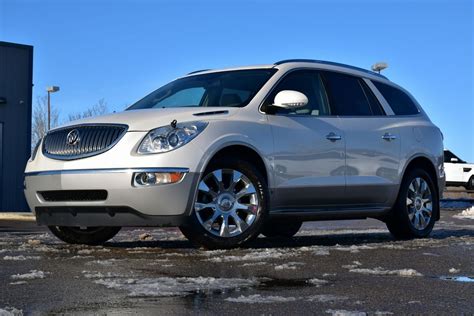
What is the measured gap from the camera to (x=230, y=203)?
6543 millimetres

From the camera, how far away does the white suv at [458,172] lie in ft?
111

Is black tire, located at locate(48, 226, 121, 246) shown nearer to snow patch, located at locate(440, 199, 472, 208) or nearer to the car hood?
the car hood

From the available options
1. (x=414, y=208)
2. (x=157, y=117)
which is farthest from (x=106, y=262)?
(x=414, y=208)

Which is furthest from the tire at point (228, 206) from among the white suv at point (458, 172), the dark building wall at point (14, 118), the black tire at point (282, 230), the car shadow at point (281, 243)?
the white suv at point (458, 172)

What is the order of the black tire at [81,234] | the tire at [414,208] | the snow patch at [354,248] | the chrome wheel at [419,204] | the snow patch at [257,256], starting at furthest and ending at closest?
the chrome wheel at [419,204] < the tire at [414,208] < the black tire at [81,234] < the snow patch at [354,248] < the snow patch at [257,256]

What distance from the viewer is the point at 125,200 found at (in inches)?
244

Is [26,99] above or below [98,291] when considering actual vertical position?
above

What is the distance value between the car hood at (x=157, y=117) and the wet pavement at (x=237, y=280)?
41.0 inches

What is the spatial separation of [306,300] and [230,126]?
9.84 feet

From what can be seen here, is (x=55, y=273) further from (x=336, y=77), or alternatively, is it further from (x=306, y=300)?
(x=336, y=77)

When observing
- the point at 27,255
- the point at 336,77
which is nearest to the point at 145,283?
the point at 27,255

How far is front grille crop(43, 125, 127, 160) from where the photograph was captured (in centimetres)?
642

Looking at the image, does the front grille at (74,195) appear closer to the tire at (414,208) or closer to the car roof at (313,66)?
the car roof at (313,66)

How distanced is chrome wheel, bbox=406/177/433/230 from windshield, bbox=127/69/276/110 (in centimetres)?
216
